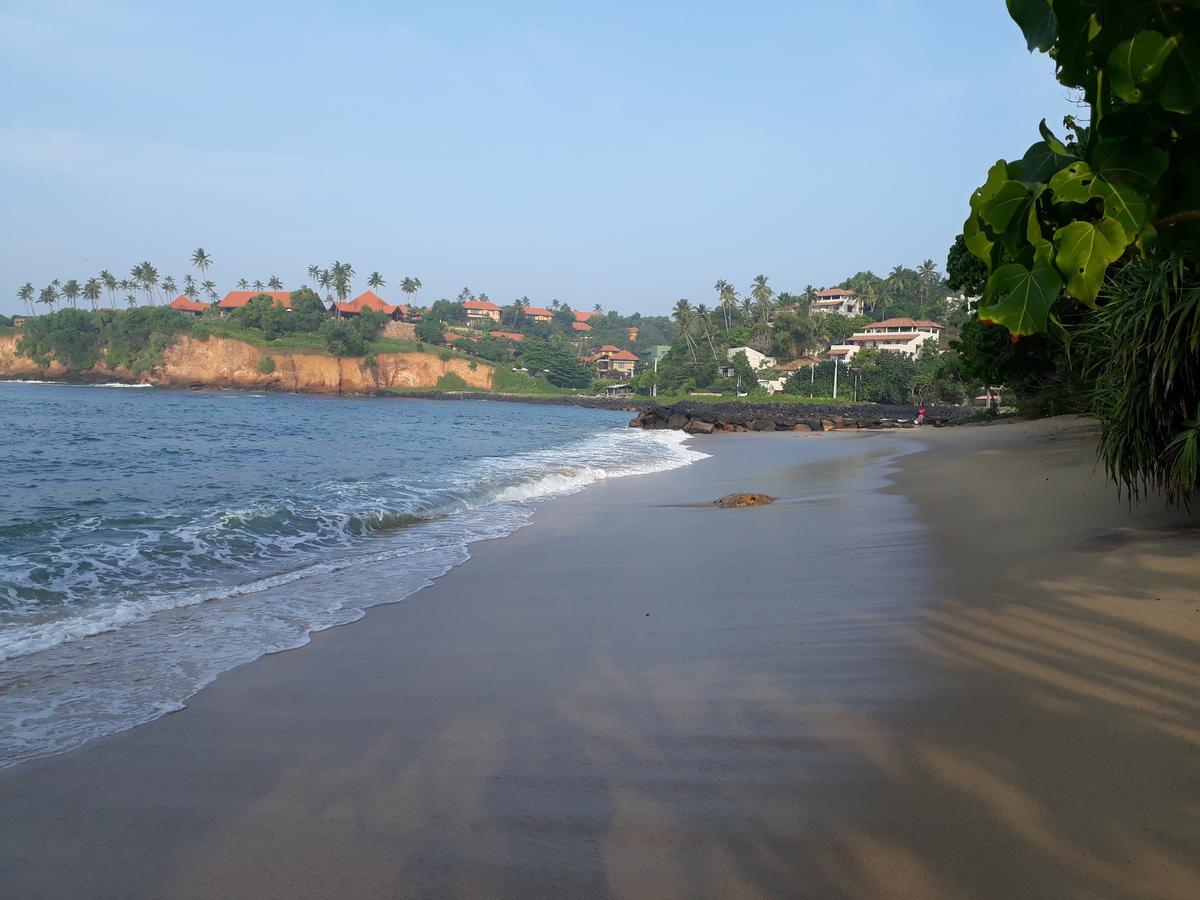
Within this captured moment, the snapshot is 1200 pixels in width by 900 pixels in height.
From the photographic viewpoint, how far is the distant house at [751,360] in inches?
3789

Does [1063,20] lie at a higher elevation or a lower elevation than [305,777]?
higher

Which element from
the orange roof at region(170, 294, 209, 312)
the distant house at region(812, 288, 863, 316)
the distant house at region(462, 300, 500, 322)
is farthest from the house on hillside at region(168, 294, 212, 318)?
the distant house at region(812, 288, 863, 316)

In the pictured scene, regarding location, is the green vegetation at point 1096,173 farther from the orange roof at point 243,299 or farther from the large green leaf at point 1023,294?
the orange roof at point 243,299

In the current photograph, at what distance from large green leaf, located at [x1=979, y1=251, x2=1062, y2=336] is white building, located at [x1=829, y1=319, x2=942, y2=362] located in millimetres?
86430

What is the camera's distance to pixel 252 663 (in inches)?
213

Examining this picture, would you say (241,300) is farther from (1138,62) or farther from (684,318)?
(1138,62)

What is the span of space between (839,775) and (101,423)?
3836 centimetres

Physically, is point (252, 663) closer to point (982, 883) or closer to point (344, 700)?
point (344, 700)

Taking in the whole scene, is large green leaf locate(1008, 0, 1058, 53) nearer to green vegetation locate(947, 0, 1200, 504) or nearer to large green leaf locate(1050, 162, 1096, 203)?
green vegetation locate(947, 0, 1200, 504)

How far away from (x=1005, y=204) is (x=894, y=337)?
9442 cm

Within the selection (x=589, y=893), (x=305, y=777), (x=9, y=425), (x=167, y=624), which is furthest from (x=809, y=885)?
(x=9, y=425)

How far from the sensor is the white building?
290ft

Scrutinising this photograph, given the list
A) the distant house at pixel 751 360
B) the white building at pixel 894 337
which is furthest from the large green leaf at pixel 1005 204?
the distant house at pixel 751 360

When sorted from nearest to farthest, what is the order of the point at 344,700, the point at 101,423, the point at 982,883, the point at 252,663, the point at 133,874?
the point at 982,883 → the point at 133,874 → the point at 344,700 → the point at 252,663 → the point at 101,423
